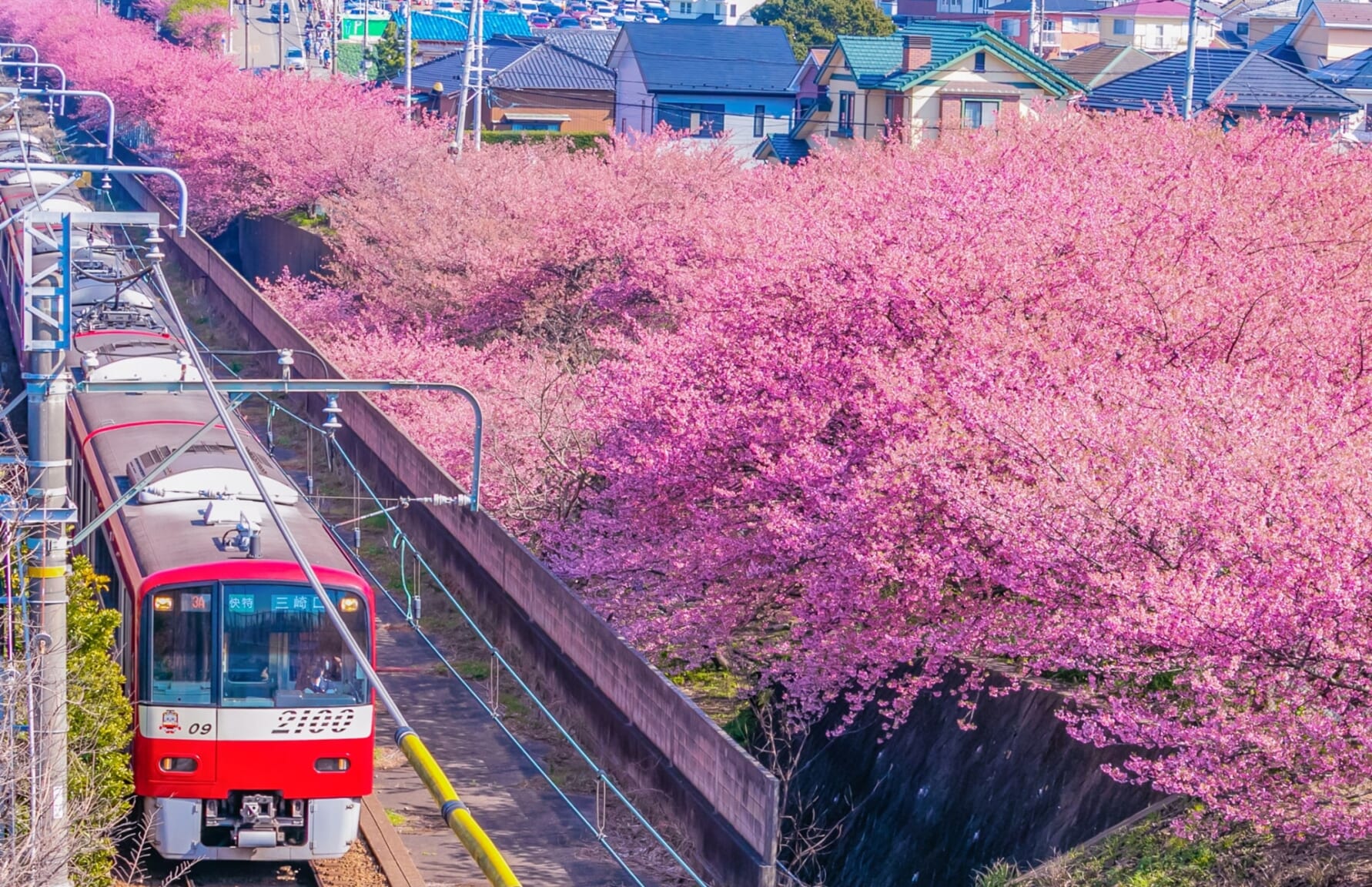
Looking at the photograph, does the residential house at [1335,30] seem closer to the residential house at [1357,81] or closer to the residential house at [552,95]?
the residential house at [1357,81]

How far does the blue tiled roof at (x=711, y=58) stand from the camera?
56.8 m

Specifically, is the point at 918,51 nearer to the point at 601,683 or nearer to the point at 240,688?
the point at 601,683

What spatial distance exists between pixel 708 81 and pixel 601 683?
1751 inches

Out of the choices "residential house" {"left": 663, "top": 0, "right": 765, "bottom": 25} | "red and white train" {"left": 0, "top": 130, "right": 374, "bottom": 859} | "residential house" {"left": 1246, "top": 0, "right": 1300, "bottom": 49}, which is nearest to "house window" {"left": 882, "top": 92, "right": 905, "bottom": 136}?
"red and white train" {"left": 0, "top": 130, "right": 374, "bottom": 859}

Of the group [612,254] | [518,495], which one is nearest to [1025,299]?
[518,495]

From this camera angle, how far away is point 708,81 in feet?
187

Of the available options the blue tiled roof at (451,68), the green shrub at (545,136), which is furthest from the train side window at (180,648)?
the blue tiled roof at (451,68)

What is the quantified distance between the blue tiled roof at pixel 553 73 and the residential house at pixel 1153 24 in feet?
103

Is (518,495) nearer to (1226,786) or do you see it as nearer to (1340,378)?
(1340,378)

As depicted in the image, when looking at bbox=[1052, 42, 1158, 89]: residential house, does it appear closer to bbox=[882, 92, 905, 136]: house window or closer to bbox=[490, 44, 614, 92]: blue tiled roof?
bbox=[882, 92, 905, 136]: house window

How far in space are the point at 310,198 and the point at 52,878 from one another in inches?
1400

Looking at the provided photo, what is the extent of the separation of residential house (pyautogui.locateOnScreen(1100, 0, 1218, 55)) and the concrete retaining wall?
65907mm

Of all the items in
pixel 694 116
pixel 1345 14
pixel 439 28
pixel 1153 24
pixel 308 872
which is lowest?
pixel 308 872

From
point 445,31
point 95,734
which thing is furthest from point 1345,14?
A: point 95,734
